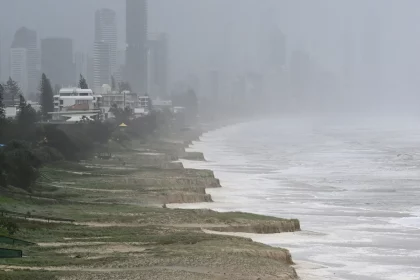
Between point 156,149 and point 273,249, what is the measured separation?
291 feet

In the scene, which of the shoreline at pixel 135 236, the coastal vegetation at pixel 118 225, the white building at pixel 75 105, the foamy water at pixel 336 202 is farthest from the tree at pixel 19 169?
the white building at pixel 75 105

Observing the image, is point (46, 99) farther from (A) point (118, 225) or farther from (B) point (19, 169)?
(A) point (118, 225)

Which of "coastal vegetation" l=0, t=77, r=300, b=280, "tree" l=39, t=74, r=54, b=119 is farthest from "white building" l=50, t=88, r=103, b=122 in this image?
"coastal vegetation" l=0, t=77, r=300, b=280

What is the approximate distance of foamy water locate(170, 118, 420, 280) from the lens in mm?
42531

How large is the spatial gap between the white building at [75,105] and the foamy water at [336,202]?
23.0 meters

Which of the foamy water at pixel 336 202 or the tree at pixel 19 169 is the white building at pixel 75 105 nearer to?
the foamy water at pixel 336 202

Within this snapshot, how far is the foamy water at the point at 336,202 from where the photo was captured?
42.5 metres

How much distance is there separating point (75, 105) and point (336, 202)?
9554cm

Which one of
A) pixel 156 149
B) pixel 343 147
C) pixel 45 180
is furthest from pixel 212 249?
pixel 343 147

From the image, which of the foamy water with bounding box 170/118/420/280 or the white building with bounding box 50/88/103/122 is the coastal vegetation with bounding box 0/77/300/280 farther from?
the white building with bounding box 50/88/103/122

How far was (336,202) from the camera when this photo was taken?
67.4 m

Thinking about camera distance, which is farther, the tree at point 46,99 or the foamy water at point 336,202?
the tree at point 46,99

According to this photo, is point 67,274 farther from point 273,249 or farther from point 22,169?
point 22,169

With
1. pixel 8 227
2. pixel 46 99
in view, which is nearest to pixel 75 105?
pixel 46 99
